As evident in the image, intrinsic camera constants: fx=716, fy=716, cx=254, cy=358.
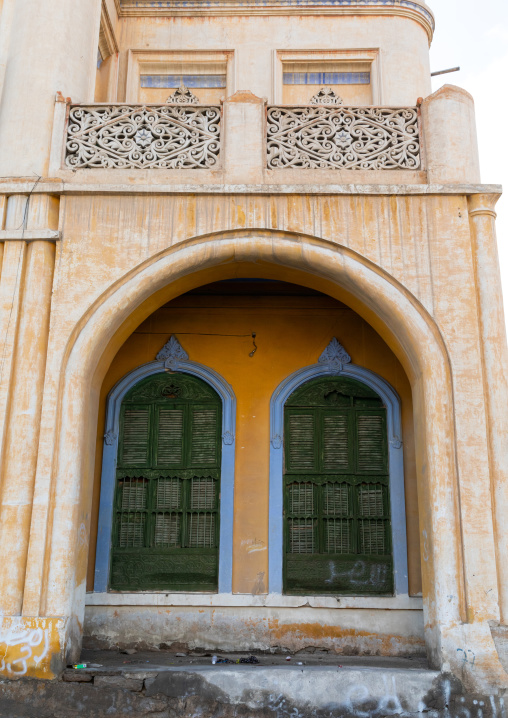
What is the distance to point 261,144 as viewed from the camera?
730 cm

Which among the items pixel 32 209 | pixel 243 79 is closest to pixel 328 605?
pixel 32 209

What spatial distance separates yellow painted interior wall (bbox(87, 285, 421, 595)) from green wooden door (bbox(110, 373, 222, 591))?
10.8 inches

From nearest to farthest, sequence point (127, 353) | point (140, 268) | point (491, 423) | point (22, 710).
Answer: point (22, 710) < point (491, 423) < point (140, 268) < point (127, 353)

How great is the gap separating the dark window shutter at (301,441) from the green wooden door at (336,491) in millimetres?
11

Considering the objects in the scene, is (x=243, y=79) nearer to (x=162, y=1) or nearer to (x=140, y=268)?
(x=162, y=1)

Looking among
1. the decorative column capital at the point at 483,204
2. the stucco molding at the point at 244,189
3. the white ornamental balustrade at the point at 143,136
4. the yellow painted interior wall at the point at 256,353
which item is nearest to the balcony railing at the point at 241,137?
the white ornamental balustrade at the point at 143,136

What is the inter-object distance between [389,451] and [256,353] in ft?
6.30

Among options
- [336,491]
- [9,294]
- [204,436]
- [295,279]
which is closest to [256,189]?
[295,279]

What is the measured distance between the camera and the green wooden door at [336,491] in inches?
308


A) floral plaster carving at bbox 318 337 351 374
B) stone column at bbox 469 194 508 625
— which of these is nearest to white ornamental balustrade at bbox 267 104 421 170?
stone column at bbox 469 194 508 625

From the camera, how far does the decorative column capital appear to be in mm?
7027

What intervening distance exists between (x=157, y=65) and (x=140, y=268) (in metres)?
4.33

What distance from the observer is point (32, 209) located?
23.2 feet

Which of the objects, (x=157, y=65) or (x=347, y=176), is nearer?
(x=347, y=176)
